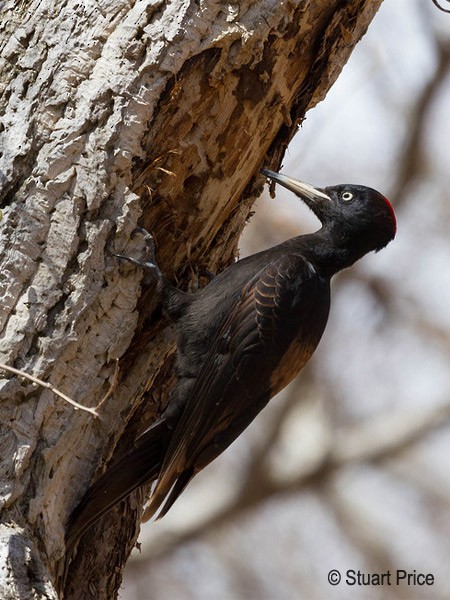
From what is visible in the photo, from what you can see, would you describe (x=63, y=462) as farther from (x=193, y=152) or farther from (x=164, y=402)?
(x=193, y=152)

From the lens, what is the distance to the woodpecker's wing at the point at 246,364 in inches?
147

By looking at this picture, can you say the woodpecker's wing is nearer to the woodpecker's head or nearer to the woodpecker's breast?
the woodpecker's breast

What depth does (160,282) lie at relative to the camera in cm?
383

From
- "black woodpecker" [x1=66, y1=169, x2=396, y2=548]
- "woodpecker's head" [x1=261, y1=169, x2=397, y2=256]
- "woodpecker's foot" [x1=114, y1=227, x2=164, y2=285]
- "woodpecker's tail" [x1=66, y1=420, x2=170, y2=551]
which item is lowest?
"woodpecker's tail" [x1=66, y1=420, x2=170, y2=551]

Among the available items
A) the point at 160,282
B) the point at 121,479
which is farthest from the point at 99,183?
the point at 121,479

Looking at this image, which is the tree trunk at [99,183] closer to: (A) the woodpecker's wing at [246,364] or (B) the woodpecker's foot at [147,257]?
(B) the woodpecker's foot at [147,257]

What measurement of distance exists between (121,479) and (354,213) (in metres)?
1.70

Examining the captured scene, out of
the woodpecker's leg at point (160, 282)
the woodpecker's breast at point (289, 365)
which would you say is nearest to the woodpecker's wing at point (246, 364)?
the woodpecker's breast at point (289, 365)

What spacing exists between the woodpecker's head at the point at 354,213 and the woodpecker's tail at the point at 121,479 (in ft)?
4.32

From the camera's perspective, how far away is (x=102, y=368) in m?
3.55

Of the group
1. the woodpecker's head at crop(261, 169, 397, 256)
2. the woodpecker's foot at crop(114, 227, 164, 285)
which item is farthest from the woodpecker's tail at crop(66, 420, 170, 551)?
the woodpecker's head at crop(261, 169, 397, 256)

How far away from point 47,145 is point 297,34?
43.2 inches

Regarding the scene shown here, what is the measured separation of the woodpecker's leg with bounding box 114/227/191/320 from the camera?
3650 millimetres

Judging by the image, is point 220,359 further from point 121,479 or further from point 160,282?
point 121,479
